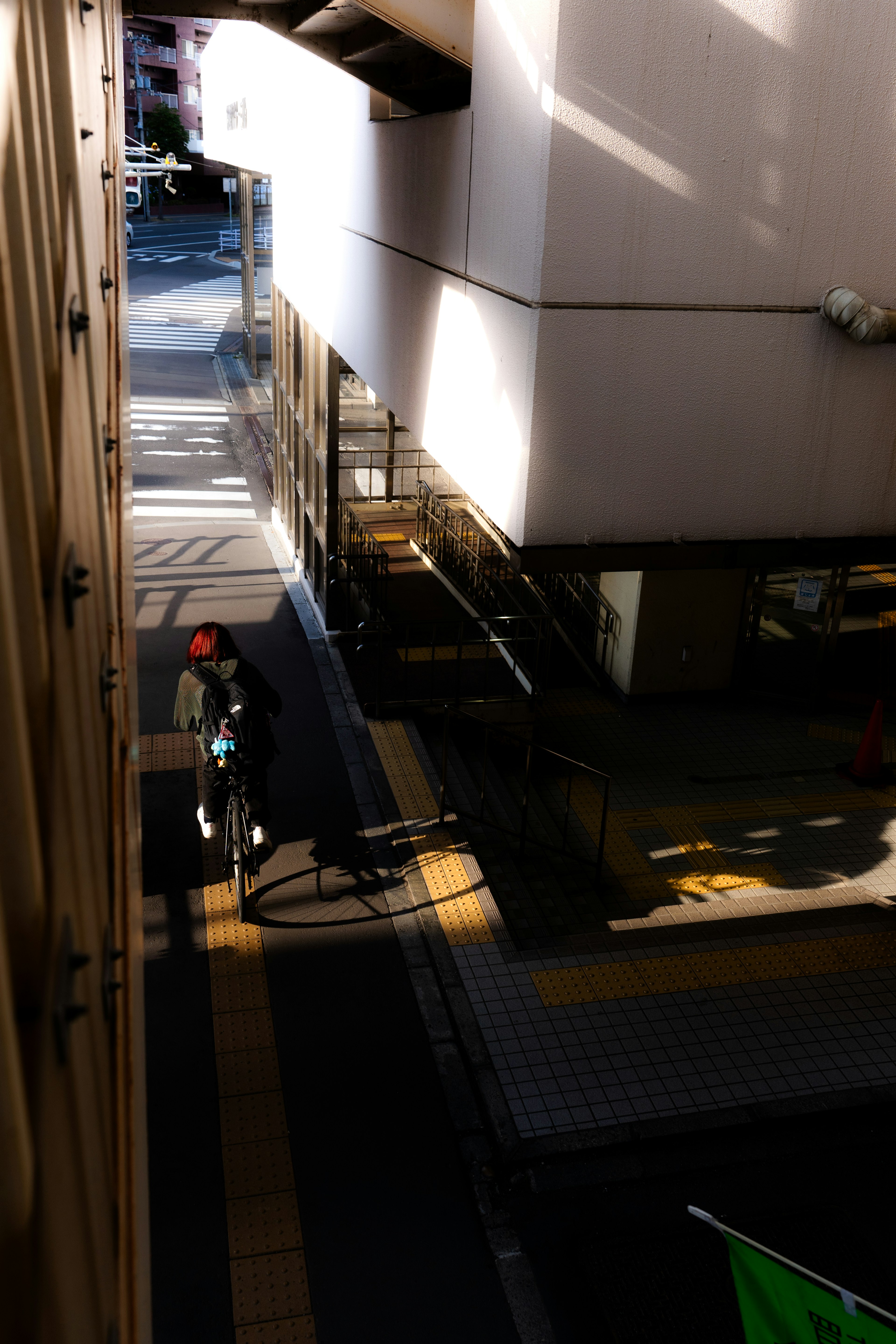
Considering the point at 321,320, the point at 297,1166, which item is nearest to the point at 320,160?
the point at 321,320

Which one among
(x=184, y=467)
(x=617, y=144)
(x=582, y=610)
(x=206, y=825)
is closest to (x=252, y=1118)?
(x=206, y=825)

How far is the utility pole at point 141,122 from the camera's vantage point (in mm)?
63531

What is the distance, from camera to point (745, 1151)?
5.83m

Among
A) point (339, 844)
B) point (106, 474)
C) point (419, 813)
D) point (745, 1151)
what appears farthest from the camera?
point (419, 813)

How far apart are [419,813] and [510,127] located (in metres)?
5.20

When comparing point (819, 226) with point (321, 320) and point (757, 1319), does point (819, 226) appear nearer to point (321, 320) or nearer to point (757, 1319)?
point (757, 1319)

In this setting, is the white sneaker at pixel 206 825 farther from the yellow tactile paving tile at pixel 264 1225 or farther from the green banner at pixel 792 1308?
the green banner at pixel 792 1308

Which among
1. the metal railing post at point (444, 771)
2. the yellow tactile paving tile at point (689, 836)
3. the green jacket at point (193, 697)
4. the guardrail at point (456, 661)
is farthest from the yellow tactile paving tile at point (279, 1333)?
the guardrail at point (456, 661)

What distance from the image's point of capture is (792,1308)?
13.5 feet

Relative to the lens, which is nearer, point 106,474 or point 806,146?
point 106,474

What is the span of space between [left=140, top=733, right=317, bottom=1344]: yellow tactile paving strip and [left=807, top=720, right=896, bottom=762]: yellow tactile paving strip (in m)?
6.95

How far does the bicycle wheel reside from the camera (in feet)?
23.5

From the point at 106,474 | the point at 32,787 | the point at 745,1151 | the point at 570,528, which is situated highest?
the point at 32,787

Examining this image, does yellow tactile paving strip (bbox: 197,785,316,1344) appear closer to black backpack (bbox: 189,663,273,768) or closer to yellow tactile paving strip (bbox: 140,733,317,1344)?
yellow tactile paving strip (bbox: 140,733,317,1344)
